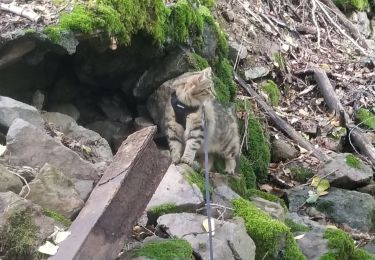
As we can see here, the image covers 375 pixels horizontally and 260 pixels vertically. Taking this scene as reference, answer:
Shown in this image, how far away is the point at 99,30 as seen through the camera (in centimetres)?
622

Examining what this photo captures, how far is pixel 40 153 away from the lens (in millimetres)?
4941

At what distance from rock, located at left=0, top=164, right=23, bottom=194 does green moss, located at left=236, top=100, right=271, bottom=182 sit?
425 centimetres

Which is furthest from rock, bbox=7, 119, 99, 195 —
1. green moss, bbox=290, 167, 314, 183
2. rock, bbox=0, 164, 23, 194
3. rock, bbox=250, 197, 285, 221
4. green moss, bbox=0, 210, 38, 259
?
green moss, bbox=290, 167, 314, 183

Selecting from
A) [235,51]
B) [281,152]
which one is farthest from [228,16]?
[281,152]

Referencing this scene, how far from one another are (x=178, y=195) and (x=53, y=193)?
1.25 m

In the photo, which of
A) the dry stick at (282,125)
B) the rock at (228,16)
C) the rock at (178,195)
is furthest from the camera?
the rock at (228,16)

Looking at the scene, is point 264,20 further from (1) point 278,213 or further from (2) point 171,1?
(1) point 278,213

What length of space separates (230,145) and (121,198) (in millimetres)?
3423

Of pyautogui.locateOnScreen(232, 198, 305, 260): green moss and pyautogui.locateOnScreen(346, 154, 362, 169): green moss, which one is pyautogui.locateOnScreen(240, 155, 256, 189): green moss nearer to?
pyautogui.locateOnScreen(346, 154, 362, 169): green moss

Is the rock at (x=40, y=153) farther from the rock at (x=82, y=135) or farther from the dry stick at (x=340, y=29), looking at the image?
the dry stick at (x=340, y=29)

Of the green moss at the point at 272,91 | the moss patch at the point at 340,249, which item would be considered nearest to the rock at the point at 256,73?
the green moss at the point at 272,91

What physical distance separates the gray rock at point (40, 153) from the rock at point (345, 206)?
357 centimetres

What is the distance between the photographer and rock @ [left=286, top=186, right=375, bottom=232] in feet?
25.4

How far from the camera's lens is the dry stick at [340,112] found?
9461 millimetres
